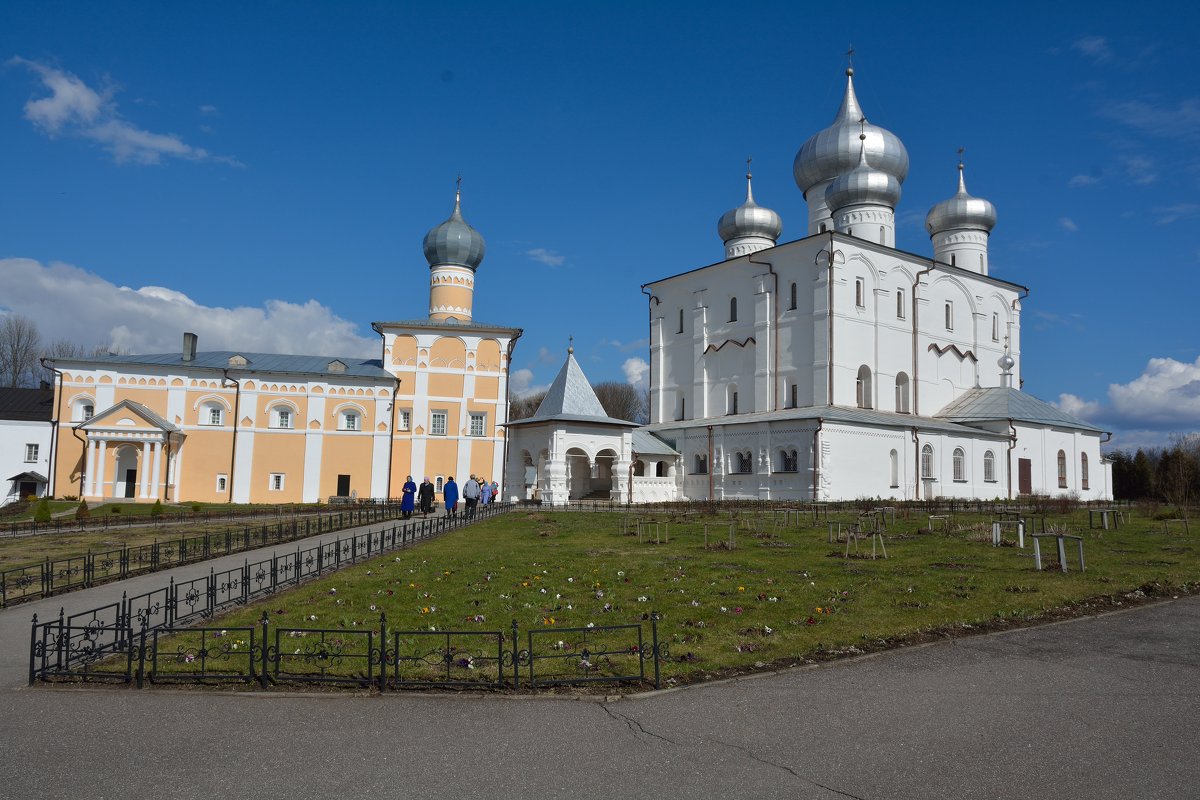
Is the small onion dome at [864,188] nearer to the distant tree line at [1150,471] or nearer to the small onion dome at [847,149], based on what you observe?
the small onion dome at [847,149]

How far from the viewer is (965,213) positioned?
47.2 meters

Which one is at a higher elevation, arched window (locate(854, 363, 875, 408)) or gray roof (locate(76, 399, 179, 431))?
arched window (locate(854, 363, 875, 408))

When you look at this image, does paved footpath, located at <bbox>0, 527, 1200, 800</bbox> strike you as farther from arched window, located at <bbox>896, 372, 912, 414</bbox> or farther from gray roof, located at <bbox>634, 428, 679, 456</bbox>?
arched window, located at <bbox>896, 372, 912, 414</bbox>

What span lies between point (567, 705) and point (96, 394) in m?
36.2

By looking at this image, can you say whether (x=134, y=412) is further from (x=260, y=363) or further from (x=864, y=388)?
(x=864, y=388)

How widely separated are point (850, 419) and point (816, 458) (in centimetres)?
240

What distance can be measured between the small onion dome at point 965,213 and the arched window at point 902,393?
38.4 feet

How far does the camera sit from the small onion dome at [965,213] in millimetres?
47281

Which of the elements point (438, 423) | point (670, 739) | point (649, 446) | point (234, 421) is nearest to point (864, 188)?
point (649, 446)

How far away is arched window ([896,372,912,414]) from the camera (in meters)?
41.2

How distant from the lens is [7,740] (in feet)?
19.6

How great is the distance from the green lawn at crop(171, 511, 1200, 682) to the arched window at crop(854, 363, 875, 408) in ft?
71.6

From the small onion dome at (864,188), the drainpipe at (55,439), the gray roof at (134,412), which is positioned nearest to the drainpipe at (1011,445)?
the small onion dome at (864,188)

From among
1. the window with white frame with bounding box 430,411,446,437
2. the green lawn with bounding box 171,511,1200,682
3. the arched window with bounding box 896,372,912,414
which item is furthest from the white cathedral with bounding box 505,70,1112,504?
the green lawn with bounding box 171,511,1200,682
